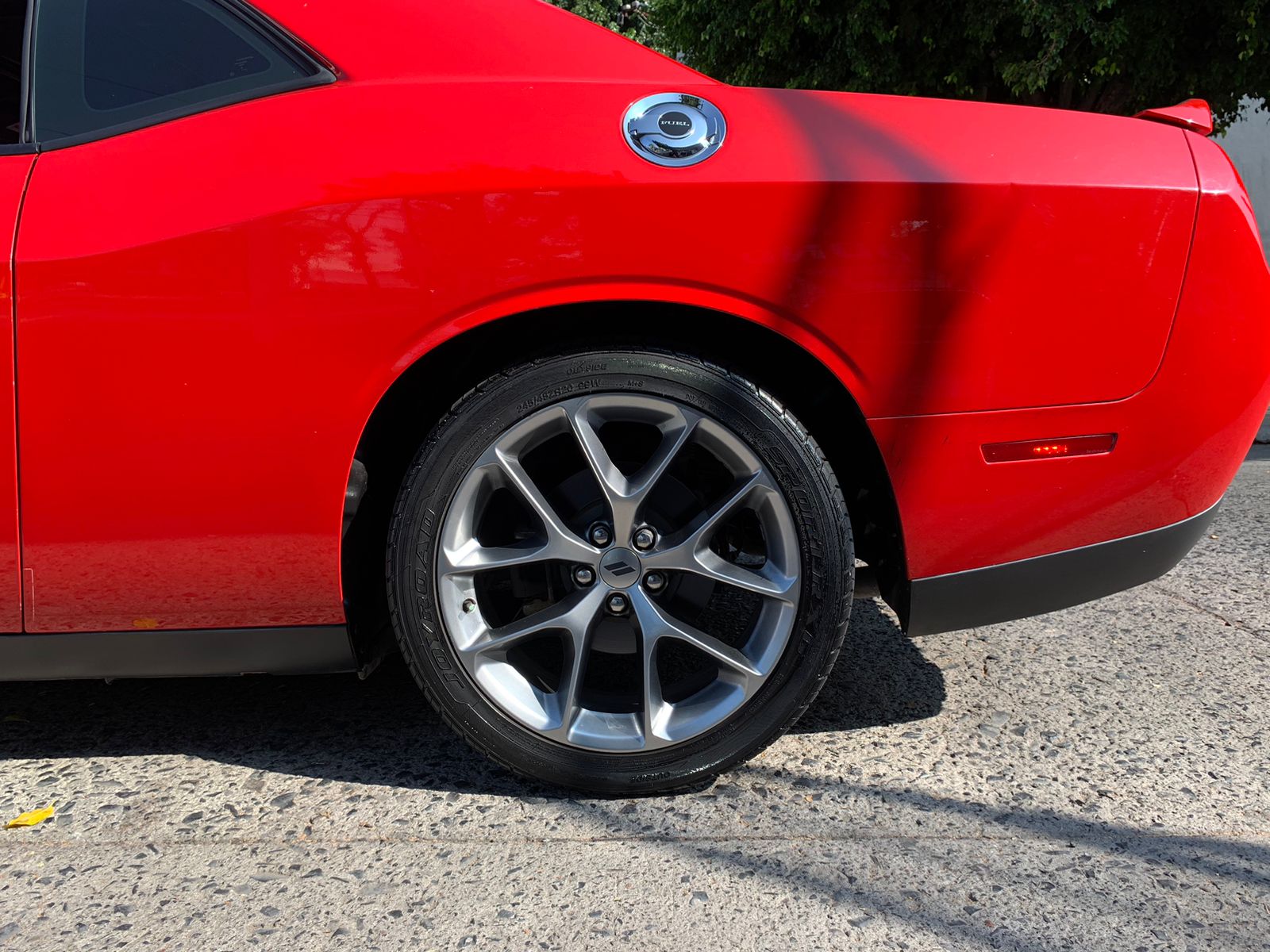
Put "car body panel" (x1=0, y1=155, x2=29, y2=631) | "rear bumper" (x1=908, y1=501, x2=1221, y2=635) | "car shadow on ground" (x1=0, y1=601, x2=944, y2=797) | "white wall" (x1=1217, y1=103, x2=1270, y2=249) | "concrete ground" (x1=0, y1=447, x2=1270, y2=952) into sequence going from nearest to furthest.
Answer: "concrete ground" (x1=0, y1=447, x2=1270, y2=952), "car body panel" (x1=0, y1=155, x2=29, y2=631), "rear bumper" (x1=908, y1=501, x2=1221, y2=635), "car shadow on ground" (x1=0, y1=601, x2=944, y2=797), "white wall" (x1=1217, y1=103, x2=1270, y2=249)

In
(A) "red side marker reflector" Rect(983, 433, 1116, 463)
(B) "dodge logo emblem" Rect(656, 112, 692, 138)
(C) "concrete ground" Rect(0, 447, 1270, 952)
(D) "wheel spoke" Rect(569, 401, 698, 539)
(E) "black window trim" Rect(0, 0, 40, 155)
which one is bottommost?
(C) "concrete ground" Rect(0, 447, 1270, 952)

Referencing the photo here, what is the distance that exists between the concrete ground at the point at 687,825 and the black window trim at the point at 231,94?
4.20ft

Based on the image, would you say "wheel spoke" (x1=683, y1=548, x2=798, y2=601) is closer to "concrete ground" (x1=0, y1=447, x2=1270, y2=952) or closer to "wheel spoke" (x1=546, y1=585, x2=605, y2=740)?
"wheel spoke" (x1=546, y1=585, x2=605, y2=740)

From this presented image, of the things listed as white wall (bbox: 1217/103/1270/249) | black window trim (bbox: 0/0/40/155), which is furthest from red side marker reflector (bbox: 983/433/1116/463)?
white wall (bbox: 1217/103/1270/249)

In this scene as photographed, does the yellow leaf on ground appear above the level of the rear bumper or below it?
below

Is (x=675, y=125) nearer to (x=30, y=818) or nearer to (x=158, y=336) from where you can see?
(x=158, y=336)

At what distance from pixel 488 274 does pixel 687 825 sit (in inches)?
43.0

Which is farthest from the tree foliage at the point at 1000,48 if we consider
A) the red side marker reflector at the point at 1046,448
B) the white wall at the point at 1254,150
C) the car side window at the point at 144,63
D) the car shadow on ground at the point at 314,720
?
the car side window at the point at 144,63

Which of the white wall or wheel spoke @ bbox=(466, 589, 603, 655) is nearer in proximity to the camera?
wheel spoke @ bbox=(466, 589, 603, 655)

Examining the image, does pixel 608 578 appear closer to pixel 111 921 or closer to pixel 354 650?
pixel 354 650

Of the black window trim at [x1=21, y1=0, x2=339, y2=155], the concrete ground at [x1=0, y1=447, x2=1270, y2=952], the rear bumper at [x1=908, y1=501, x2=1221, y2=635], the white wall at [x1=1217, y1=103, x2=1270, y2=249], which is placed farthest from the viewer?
the white wall at [x1=1217, y1=103, x2=1270, y2=249]

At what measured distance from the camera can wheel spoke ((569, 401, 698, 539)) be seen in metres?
2.02

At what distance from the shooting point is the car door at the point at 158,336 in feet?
6.14

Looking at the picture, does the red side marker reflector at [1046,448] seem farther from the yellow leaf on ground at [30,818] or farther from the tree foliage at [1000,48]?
the tree foliage at [1000,48]
